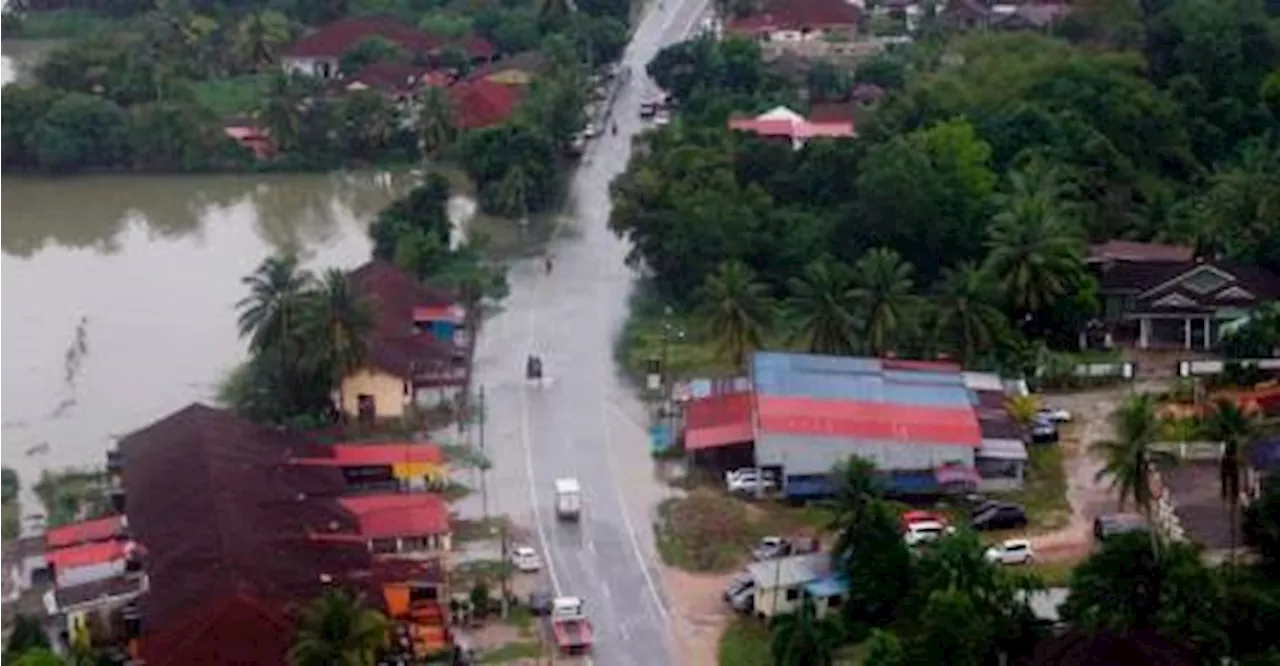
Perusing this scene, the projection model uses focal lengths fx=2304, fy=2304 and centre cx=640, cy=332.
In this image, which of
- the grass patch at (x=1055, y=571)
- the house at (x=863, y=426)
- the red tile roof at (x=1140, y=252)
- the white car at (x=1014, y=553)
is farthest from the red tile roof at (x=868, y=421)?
the red tile roof at (x=1140, y=252)

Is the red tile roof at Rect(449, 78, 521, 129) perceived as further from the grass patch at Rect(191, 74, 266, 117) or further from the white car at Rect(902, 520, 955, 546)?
the white car at Rect(902, 520, 955, 546)

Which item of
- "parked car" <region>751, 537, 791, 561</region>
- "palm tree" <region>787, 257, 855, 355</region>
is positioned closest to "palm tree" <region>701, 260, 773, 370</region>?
"palm tree" <region>787, 257, 855, 355</region>

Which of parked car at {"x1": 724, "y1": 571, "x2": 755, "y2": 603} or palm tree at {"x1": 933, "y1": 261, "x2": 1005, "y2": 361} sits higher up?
palm tree at {"x1": 933, "y1": 261, "x2": 1005, "y2": 361}

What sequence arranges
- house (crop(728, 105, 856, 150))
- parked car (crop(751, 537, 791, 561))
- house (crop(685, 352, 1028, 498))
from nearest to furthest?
parked car (crop(751, 537, 791, 561)) → house (crop(685, 352, 1028, 498)) → house (crop(728, 105, 856, 150))

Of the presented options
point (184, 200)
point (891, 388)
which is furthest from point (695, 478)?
point (184, 200)

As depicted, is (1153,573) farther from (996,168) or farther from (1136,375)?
(996,168)

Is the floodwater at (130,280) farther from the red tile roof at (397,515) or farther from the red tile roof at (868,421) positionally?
the red tile roof at (868,421)
